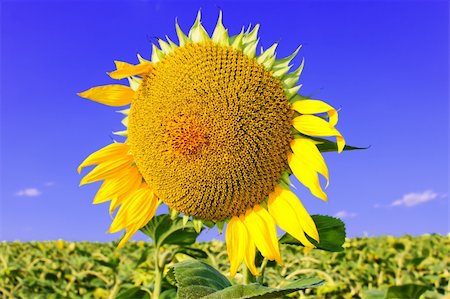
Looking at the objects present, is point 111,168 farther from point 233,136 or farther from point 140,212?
point 233,136

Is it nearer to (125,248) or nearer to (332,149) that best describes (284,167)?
Result: (332,149)

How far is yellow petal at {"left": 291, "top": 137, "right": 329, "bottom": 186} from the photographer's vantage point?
1693mm

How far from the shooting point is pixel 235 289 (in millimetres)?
1383

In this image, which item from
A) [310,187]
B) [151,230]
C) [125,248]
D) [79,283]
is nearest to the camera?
[310,187]

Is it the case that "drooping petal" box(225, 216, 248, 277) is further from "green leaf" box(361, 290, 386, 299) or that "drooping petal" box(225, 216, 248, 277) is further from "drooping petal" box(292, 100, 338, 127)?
"green leaf" box(361, 290, 386, 299)

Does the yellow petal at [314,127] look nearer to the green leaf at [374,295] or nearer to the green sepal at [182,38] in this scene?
the green sepal at [182,38]

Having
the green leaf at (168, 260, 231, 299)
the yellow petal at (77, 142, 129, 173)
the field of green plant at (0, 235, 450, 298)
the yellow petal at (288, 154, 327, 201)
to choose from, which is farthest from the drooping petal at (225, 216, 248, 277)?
the field of green plant at (0, 235, 450, 298)

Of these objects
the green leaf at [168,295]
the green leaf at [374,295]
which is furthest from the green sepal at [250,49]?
the green leaf at [374,295]

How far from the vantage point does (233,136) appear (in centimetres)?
174

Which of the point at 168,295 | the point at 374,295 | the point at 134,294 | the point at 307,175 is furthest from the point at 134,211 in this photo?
the point at 374,295

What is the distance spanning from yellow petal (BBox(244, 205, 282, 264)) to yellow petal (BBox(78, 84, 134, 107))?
1.91ft

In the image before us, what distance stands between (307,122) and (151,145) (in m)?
0.51

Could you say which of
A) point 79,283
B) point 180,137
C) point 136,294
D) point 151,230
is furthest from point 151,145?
point 79,283

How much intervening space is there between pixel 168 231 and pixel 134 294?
0.40 meters
